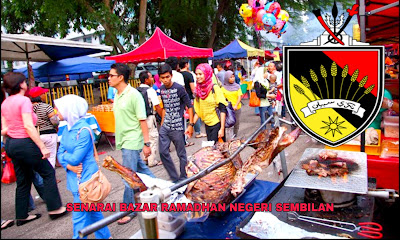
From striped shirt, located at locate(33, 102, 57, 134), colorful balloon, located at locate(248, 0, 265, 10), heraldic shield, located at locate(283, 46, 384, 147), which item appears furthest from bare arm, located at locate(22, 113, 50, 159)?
colorful balloon, located at locate(248, 0, 265, 10)

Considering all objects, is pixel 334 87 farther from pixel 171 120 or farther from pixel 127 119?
pixel 171 120

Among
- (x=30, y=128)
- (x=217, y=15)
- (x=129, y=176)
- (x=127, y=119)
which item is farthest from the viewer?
(x=217, y=15)

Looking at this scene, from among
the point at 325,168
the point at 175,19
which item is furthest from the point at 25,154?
the point at 175,19

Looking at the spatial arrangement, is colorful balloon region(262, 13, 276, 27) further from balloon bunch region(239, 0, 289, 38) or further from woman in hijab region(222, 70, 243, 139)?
woman in hijab region(222, 70, 243, 139)

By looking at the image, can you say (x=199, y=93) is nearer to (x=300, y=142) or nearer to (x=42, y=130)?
(x=42, y=130)

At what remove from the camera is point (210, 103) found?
4.47 meters

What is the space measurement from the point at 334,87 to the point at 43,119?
4.32 metres

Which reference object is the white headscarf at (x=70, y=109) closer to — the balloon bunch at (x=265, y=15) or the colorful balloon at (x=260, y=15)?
the balloon bunch at (x=265, y=15)

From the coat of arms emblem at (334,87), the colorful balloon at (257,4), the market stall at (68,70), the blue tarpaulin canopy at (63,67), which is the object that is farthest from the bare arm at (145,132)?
the colorful balloon at (257,4)

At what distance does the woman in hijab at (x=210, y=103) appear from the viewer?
4.39 m

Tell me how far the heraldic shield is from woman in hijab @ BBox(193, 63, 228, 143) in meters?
2.34

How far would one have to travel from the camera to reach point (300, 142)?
22.8ft

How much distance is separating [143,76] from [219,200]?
14.3 feet

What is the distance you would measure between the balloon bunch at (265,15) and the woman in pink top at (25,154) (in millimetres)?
7235
